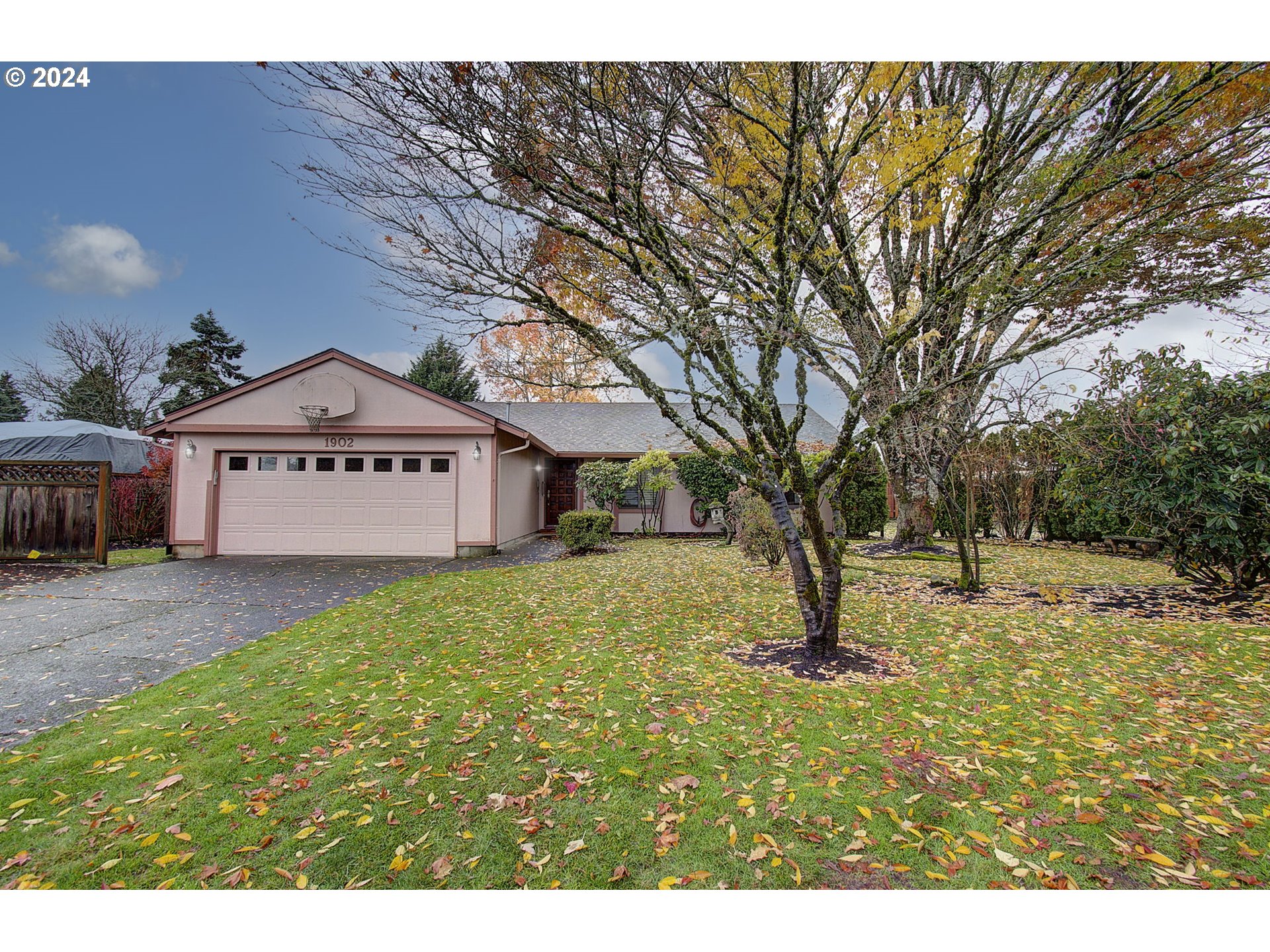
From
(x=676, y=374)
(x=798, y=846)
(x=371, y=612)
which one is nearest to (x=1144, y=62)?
(x=676, y=374)

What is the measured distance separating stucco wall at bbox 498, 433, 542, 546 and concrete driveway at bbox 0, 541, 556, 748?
1983mm

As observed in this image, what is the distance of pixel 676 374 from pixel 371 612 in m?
4.83

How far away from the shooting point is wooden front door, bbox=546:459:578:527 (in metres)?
15.5

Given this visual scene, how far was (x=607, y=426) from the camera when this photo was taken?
1647cm

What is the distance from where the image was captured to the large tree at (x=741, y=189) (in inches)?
150

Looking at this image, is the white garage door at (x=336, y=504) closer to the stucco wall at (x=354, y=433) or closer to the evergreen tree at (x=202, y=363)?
the stucco wall at (x=354, y=433)

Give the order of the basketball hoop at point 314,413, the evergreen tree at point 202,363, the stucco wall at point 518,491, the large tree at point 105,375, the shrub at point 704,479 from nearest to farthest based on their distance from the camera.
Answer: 1. the basketball hoop at point 314,413
2. the stucco wall at point 518,491
3. the shrub at point 704,479
4. the large tree at point 105,375
5. the evergreen tree at point 202,363

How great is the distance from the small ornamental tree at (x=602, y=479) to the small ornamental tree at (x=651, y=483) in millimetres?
234

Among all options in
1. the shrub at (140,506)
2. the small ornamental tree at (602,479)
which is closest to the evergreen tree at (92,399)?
the shrub at (140,506)

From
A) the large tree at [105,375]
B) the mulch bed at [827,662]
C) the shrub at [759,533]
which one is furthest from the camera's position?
the large tree at [105,375]

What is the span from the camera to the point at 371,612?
599 cm

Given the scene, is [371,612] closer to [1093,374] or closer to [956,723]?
[956,723]

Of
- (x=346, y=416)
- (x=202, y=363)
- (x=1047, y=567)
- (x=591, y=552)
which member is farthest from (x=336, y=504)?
(x=202, y=363)

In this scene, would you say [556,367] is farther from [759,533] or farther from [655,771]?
[759,533]
